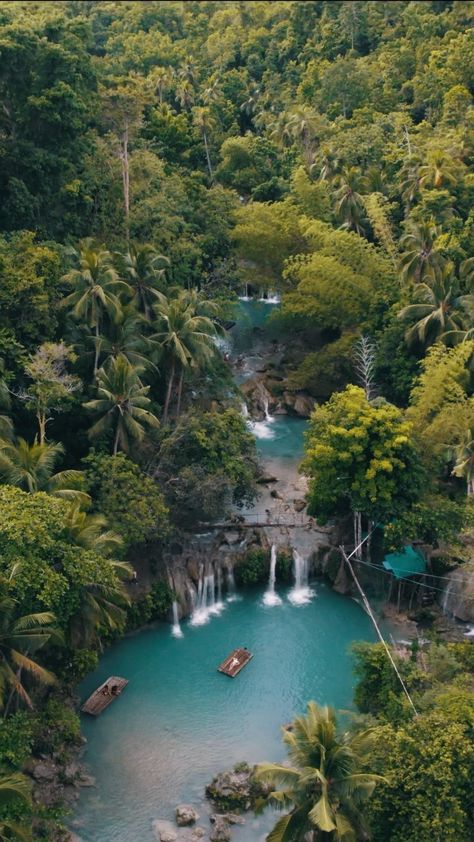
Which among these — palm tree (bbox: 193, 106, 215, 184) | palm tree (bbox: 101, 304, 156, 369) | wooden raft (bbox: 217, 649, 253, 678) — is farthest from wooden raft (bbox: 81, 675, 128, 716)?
palm tree (bbox: 193, 106, 215, 184)

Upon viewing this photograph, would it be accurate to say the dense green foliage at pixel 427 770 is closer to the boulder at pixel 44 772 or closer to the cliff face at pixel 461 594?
the cliff face at pixel 461 594

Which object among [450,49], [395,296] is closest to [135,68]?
[450,49]

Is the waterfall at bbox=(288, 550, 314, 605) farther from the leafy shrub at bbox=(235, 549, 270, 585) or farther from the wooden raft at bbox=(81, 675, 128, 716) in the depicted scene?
the wooden raft at bbox=(81, 675, 128, 716)

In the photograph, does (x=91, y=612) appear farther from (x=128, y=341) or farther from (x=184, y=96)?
(x=184, y=96)

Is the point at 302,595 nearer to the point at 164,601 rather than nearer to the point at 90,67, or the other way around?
the point at 164,601

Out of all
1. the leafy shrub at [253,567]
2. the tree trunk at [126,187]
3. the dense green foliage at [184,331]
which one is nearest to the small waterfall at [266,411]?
the dense green foliage at [184,331]

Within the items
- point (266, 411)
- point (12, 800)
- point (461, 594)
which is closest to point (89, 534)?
point (12, 800)
